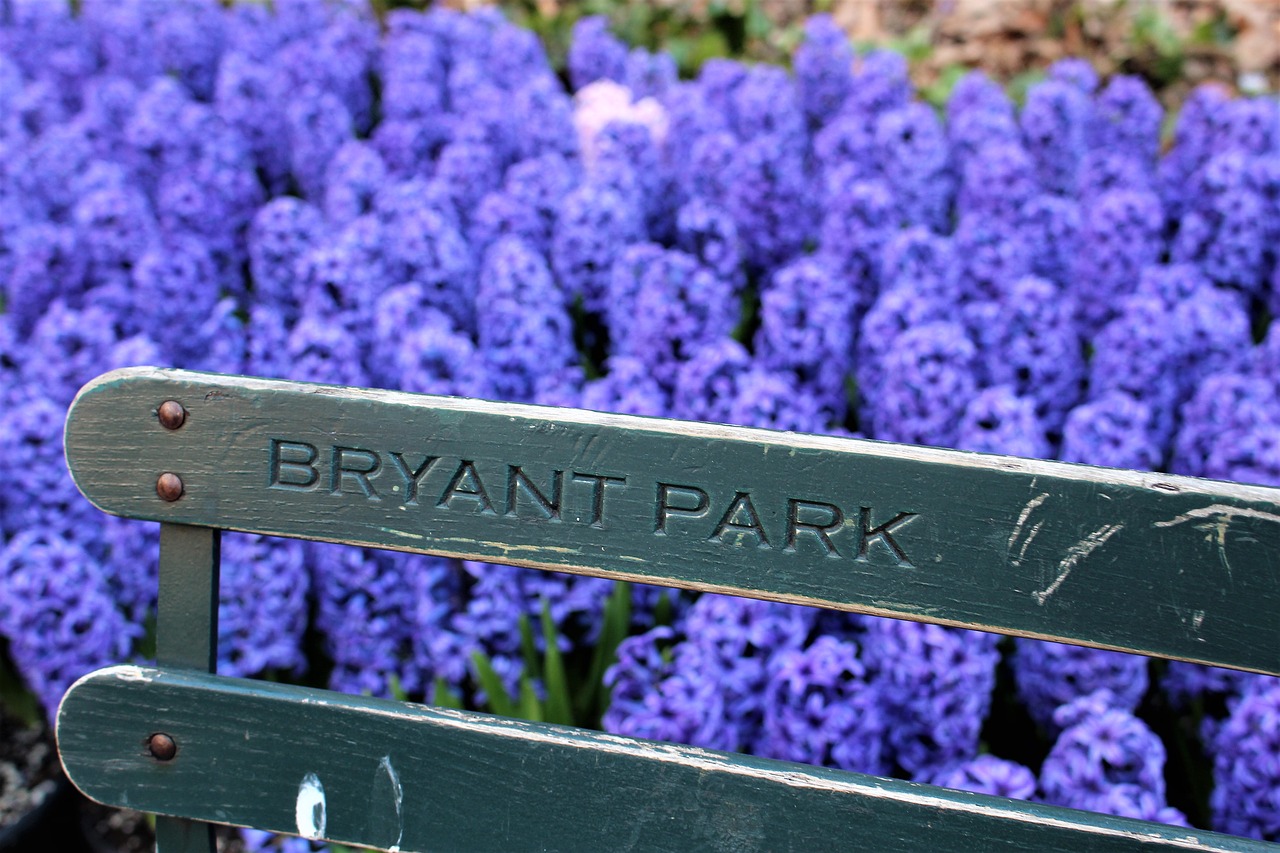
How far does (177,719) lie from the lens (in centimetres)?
129

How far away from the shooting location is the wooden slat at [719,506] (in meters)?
1.09

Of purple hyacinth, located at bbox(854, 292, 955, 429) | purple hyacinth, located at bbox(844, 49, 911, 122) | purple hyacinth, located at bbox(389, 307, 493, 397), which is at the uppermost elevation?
purple hyacinth, located at bbox(844, 49, 911, 122)

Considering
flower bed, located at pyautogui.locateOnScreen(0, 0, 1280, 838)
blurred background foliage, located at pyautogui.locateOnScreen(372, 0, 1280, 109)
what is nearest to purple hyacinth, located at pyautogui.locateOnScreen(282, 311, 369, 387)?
flower bed, located at pyautogui.locateOnScreen(0, 0, 1280, 838)

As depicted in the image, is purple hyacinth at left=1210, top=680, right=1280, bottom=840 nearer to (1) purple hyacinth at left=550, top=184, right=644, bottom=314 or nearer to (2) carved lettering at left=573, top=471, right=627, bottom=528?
(2) carved lettering at left=573, top=471, right=627, bottom=528

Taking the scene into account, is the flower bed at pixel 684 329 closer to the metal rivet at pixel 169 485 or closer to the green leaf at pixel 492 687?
the green leaf at pixel 492 687

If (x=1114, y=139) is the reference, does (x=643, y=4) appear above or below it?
above

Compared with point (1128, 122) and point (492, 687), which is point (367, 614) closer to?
point (492, 687)

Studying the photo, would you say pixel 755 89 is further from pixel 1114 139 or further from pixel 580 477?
pixel 580 477

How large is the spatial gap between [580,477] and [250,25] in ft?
12.6

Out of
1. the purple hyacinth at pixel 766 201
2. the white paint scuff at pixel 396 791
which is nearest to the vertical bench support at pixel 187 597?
the white paint scuff at pixel 396 791

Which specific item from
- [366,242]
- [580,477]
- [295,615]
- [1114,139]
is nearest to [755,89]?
[1114,139]

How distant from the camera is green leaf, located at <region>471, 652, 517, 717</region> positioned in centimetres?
174

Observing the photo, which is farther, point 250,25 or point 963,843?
point 250,25

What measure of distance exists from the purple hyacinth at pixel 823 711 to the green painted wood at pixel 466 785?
351 mm
